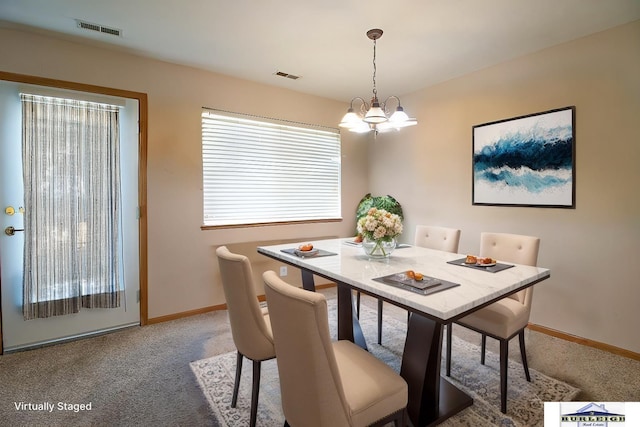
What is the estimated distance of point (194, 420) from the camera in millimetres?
1826

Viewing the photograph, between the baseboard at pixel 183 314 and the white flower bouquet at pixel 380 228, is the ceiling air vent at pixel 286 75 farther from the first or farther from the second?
the baseboard at pixel 183 314

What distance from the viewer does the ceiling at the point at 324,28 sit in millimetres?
2279

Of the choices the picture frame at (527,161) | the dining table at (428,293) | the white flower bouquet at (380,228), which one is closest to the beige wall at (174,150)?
the dining table at (428,293)

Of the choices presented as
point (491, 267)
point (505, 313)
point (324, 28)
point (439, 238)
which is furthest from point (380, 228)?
point (324, 28)

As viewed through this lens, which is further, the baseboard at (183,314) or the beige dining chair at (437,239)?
the baseboard at (183,314)

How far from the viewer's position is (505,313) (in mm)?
1962

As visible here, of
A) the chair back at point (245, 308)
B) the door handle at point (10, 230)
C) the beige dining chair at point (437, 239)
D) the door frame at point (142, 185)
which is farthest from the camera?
the door frame at point (142, 185)

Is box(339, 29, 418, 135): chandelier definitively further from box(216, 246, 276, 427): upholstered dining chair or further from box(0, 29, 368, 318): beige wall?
box(0, 29, 368, 318): beige wall

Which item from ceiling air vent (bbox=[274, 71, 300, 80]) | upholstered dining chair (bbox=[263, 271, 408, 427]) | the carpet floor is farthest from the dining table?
ceiling air vent (bbox=[274, 71, 300, 80])

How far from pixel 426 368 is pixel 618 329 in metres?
2.15

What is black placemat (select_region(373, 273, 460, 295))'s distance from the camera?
1.50m

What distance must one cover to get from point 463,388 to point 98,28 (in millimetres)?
3804

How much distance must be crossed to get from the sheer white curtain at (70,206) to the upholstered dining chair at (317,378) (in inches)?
96.8

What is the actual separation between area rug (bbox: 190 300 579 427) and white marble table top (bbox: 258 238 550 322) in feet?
2.62
